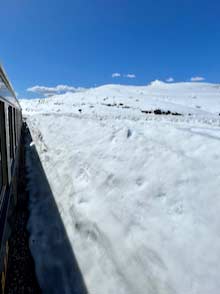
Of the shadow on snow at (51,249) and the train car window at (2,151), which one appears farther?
the train car window at (2,151)

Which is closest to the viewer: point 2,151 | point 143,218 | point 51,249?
point 143,218

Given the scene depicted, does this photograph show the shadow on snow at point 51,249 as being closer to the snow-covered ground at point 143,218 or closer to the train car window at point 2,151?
the snow-covered ground at point 143,218

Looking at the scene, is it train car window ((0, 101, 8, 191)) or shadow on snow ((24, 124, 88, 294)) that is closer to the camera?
Answer: shadow on snow ((24, 124, 88, 294))

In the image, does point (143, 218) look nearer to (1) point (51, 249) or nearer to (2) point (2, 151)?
(1) point (51, 249)

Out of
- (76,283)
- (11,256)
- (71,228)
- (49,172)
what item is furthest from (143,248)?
(49,172)

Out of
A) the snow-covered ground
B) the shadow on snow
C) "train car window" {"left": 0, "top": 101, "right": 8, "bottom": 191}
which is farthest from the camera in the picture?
"train car window" {"left": 0, "top": 101, "right": 8, "bottom": 191}

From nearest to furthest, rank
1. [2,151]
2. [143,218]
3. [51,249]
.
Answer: [143,218] < [2,151] < [51,249]

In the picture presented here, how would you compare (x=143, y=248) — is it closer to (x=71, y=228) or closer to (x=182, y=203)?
(x=182, y=203)

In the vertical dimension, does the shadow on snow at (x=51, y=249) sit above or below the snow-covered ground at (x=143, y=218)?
below

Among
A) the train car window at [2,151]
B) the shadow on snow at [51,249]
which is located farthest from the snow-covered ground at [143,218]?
the train car window at [2,151]

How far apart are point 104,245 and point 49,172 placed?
136 inches

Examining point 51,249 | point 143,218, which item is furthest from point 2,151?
point 143,218

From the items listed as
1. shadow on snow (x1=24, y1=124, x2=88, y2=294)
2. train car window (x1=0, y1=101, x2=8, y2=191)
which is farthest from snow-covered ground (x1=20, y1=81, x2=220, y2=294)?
train car window (x1=0, y1=101, x2=8, y2=191)

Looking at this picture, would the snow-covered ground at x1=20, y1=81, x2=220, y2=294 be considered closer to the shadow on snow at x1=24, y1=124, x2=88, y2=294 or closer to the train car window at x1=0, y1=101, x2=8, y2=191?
the shadow on snow at x1=24, y1=124, x2=88, y2=294
